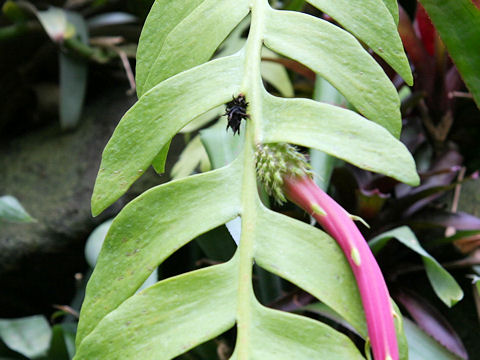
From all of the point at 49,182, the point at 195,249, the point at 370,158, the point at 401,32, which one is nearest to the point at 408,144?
the point at 401,32

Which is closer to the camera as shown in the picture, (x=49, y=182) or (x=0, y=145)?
(x=49, y=182)

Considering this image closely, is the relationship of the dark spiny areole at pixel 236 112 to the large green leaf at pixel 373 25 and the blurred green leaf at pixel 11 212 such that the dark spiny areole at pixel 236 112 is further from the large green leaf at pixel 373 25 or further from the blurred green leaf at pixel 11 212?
the blurred green leaf at pixel 11 212

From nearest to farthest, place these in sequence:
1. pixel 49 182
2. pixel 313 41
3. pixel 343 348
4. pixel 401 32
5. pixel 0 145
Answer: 1. pixel 343 348
2. pixel 313 41
3. pixel 401 32
4. pixel 49 182
5. pixel 0 145

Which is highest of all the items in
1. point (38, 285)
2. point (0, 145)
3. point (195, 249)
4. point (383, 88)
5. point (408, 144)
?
point (383, 88)

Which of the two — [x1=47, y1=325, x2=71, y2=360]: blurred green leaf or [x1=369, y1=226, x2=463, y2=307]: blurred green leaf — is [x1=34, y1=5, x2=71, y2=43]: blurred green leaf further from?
[x1=369, y1=226, x2=463, y2=307]: blurred green leaf

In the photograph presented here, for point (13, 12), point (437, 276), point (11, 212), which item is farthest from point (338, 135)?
point (13, 12)

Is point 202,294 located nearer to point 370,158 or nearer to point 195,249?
point 370,158

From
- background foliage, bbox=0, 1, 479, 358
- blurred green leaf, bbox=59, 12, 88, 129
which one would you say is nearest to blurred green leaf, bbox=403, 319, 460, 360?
background foliage, bbox=0, 1, 479, 358
